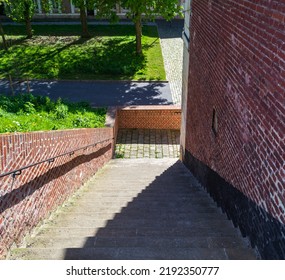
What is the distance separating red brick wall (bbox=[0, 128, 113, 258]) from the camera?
4484mm

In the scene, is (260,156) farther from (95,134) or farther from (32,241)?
(95,134)

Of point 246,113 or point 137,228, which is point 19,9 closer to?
point 137,228

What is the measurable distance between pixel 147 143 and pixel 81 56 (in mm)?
8424

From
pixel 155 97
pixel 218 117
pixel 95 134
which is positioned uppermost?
pixel 218 117

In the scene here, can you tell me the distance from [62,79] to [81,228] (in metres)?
13.8

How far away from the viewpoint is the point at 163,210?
6453 mm

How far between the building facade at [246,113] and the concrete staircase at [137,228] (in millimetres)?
364

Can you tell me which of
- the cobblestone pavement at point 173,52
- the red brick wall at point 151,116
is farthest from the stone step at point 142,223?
the cobblestone pavement at point 173,52

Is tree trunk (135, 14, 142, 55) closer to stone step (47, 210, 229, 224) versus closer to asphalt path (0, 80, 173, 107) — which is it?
asphalt path (0, 80, 173, 107)

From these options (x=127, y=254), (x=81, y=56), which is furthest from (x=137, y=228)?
(x=81, y=56)

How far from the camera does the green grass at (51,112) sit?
1035 cm

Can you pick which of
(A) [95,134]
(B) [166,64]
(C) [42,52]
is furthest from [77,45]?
(A) [95,134]

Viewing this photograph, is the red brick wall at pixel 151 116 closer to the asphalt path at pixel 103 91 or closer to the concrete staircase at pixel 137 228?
the asphalt path at pixel 103 91

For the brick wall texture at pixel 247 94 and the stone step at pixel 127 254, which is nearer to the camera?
the brick wall texture at pixel 247 94
